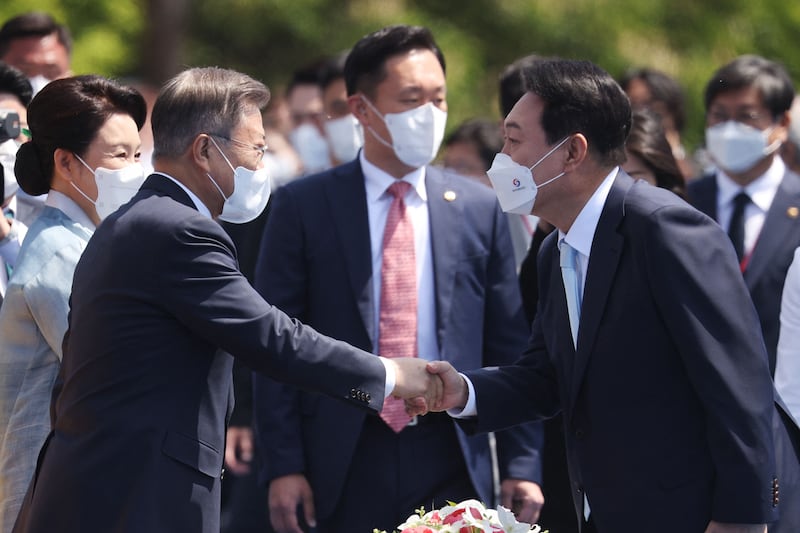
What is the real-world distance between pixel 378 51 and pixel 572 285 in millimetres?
1550

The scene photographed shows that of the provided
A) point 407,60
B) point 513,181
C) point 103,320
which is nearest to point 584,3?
point 407,60

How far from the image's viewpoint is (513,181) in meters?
4.05

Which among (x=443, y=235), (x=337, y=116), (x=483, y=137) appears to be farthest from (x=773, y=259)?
(x=337, y=116)

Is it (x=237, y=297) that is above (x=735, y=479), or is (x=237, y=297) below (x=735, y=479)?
above

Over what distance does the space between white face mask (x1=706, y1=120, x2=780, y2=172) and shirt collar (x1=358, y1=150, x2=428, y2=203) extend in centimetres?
186

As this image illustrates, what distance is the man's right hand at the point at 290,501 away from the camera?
454 centimetres

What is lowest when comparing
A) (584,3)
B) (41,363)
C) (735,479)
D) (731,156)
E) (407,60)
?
(735,479)

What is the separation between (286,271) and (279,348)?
1.01 metres

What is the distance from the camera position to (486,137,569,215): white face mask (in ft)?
13.1

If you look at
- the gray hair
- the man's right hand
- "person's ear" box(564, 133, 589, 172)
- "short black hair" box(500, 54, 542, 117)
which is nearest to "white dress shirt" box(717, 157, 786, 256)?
"short black hair" box(500, 54, 542, 117)

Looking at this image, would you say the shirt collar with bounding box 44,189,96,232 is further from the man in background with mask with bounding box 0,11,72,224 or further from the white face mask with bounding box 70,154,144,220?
the man in background with mask with bounding box 0,11,72,224

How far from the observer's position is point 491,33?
14141mm

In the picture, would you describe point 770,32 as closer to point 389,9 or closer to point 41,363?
point 389,9

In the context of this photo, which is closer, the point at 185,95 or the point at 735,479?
the point at 735,479
